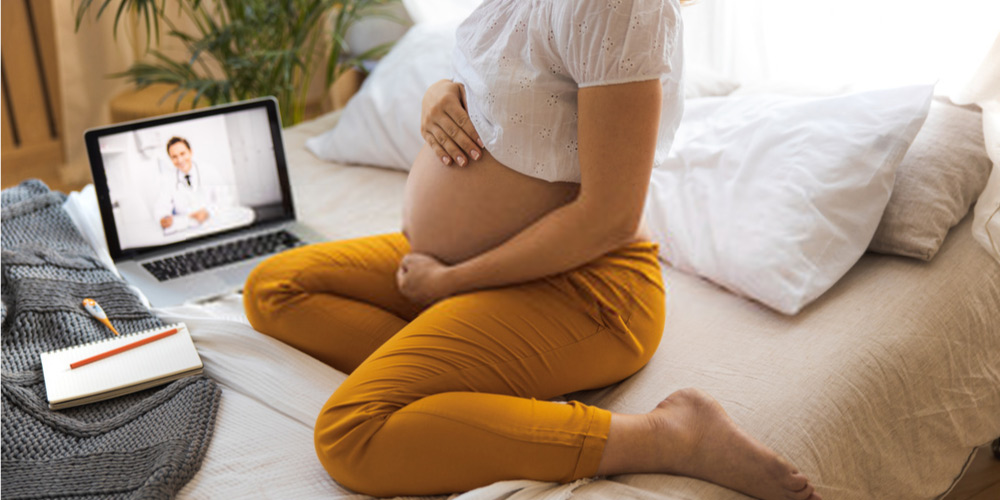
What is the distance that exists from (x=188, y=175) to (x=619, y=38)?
3.13 feet

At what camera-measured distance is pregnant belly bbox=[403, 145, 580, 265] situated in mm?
1113

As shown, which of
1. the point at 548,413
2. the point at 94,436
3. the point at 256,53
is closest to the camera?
the point at 548,413

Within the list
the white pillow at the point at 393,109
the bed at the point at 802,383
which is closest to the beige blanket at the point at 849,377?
the bed at the point at 802,383

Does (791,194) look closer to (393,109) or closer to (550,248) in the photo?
(550,248)

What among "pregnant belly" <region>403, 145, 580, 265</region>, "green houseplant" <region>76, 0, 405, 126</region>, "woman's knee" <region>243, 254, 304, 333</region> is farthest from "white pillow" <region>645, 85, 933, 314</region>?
"green houseplant" <region>76, 0, 405, 126</region>

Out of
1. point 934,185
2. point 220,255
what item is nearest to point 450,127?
point 220,255

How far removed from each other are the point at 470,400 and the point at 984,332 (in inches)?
32.3

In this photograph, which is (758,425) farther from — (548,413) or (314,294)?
(314,294)

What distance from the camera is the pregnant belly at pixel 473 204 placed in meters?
1.11

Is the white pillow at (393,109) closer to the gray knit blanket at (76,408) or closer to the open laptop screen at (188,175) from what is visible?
the open laptop screen at (188,175)

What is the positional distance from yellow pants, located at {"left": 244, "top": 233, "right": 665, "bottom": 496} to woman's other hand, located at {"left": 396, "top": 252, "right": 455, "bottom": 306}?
23 mm

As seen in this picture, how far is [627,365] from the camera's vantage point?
1.14 m

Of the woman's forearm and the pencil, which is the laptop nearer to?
the pencil

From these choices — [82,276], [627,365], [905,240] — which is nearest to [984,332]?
[905,240]
